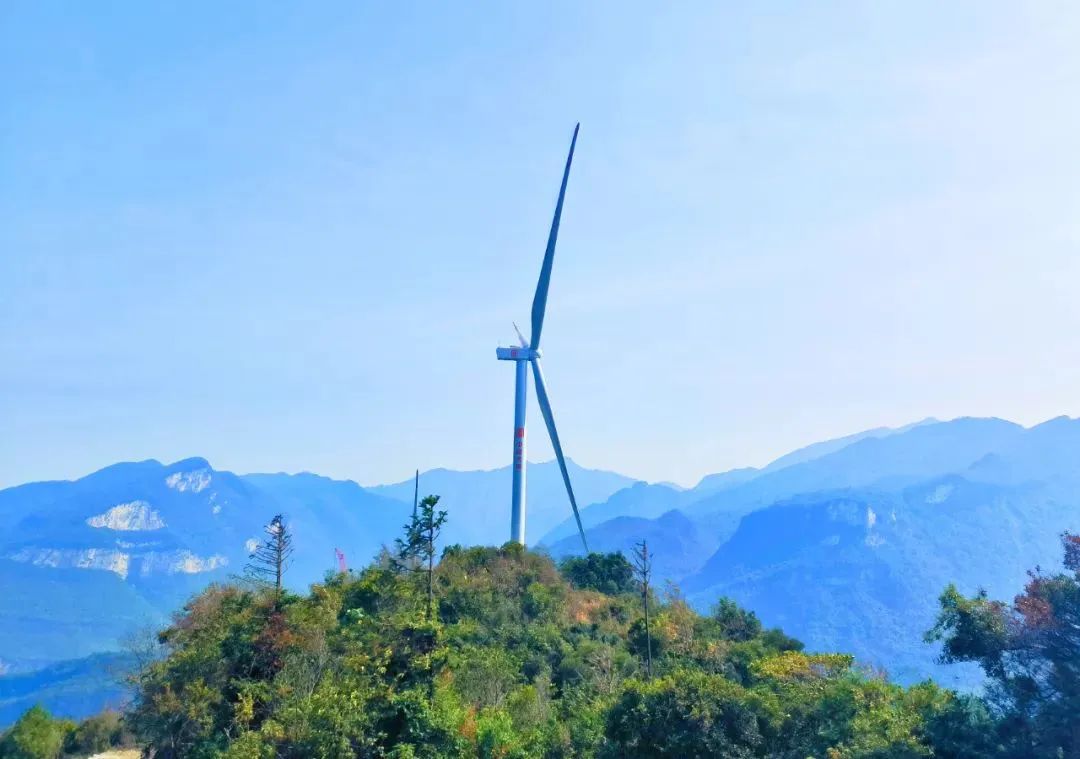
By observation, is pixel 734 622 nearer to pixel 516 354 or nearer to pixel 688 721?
pixel 516 354

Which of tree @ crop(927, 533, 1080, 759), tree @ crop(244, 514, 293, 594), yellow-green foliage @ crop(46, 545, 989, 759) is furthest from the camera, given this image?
tree @ crop(244, 514, 293, 594)

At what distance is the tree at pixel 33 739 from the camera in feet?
173

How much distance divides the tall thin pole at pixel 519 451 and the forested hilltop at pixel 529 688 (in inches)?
535

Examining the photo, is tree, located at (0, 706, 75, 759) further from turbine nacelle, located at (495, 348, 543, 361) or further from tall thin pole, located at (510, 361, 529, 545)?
turbine nacelle, located at (495, 348, 543, 361)

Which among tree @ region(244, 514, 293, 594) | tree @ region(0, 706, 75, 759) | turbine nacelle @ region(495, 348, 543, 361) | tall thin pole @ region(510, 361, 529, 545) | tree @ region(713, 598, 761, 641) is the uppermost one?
turbine nacelle @ region(495, 348, 543, 361)

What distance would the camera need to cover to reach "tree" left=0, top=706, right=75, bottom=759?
52603 mm

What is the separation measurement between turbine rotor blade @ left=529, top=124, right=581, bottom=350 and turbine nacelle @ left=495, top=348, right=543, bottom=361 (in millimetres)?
497

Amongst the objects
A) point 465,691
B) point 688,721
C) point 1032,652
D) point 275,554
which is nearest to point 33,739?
point 275,554

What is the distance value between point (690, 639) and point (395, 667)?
22550mm

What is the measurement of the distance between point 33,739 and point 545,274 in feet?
145

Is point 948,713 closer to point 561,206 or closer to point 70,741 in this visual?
point 561,206

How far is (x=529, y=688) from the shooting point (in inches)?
1506

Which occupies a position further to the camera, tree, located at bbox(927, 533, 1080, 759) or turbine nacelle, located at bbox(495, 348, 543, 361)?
turbine nacelle, located at bbox(495, 348, 543, 361)

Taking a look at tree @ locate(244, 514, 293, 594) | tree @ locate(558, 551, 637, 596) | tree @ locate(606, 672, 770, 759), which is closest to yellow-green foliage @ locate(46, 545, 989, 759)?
tree @ locate(606, 672, 770, 759)
